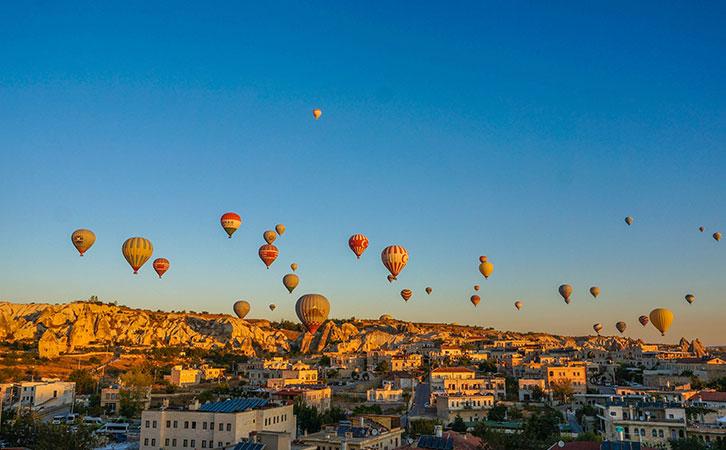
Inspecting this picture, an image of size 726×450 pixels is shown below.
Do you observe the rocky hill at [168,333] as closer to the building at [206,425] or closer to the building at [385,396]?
the building at [385,396]

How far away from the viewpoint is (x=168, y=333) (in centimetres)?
11781

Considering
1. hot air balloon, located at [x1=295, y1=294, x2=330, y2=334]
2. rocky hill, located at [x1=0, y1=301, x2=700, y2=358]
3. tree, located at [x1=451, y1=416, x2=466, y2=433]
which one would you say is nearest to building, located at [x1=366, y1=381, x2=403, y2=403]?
hot air balloon, located at [x1=295, y1=294, x2=330, y2=334]

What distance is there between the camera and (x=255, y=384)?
255 feet

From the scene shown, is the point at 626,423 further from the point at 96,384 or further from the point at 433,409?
the point at 96,384

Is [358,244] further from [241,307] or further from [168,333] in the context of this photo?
[168,333]

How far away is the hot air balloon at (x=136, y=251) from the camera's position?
5169cm

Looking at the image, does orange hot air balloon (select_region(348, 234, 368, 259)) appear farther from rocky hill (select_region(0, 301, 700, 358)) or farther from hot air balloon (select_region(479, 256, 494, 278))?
rocky hill (select_region(0, 301, 700, 358))

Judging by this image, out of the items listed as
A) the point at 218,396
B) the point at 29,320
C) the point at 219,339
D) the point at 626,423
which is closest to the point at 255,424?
the point at 626,423

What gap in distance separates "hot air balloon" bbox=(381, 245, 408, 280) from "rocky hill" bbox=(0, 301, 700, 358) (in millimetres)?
60615

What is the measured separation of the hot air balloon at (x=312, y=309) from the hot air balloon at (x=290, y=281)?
773cm

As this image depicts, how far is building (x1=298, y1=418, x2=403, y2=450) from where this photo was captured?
109ft

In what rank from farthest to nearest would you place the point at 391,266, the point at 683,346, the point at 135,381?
1. the point at 683,346
2. the point at 135,381
3. the point at 391,266

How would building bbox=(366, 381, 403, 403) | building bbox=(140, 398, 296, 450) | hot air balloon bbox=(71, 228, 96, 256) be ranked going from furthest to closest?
building bbox=(366, 381, 403, 403) → hot air balloon bbox=(71, 228, 96, 256) → building bbox=(140, 398, 296, 450)

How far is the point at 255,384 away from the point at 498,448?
156 feet
